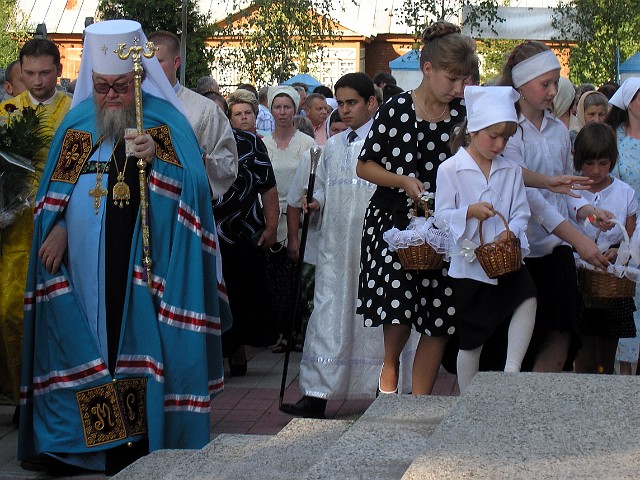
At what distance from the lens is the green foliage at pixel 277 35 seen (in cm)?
2408

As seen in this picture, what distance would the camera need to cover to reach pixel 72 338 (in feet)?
21.5

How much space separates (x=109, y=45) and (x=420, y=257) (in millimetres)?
1778

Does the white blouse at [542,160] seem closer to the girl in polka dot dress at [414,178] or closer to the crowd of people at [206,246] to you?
the crowd of people at [206,246]

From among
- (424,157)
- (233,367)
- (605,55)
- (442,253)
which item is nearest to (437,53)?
(424,157)

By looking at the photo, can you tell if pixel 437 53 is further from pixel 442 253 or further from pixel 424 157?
pixel 442 253

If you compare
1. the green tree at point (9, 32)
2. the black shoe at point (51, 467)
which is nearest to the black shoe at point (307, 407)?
the black shoe at point (51, 467)

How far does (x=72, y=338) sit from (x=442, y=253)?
1.78m

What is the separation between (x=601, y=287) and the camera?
21.7ft

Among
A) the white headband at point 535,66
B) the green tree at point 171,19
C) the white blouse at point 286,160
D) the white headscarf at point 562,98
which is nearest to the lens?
the white headband at point 535,66

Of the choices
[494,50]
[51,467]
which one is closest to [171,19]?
[494,50]

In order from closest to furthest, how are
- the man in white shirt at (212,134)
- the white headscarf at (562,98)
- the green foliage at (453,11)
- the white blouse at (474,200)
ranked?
the white blouse at (474,200) → the white headscarf at (562,98) → the man in white shirt at (212,134) → the green foliage at (453,11)

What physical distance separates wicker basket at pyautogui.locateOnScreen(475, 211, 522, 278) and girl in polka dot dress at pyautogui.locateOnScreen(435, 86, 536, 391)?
0.45 feet

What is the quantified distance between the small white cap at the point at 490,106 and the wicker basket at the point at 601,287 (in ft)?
3.24

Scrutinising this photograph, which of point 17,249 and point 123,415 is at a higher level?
point 17,249
